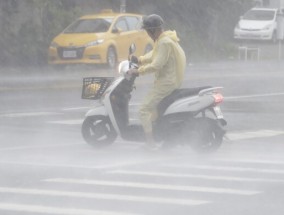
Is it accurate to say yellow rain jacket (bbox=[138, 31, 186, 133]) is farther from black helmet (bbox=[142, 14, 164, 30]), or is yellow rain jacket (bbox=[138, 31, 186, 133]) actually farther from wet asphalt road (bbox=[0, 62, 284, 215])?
wet asphalt road (bbox=[0, 62, 284, 215])

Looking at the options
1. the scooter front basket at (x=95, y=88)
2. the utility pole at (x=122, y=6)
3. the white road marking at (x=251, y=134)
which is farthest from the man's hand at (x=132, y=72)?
the utility pole at (x=122, y=6)

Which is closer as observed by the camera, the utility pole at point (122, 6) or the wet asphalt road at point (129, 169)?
the wet asphalt road at point (129, 169)

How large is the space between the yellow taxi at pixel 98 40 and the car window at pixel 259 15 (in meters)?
19.9

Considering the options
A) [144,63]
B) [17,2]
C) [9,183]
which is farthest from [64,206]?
[17,2]

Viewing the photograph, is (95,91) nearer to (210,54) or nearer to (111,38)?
(111,38)

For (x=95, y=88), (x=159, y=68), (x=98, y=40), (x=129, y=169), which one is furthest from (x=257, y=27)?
(x=129, y=169)

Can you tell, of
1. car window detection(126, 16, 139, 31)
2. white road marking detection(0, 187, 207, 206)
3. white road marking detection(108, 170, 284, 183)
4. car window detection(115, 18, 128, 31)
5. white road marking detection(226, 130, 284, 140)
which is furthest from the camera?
car window detection(126, 16, 139, 31)

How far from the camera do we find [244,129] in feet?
53.7

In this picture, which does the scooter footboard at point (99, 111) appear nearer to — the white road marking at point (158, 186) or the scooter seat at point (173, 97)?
the scooter seat at point (173, 97)

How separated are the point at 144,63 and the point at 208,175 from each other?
266 cm

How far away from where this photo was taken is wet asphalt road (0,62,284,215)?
9.46 meters

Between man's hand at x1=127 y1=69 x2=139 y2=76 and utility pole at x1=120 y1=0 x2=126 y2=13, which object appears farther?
utility pole at x1=120 y1=0 x2=126 y2=13

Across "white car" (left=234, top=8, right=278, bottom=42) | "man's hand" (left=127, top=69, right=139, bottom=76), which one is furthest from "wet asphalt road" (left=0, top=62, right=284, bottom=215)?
"white car" (left=234, top=8, right=278, bottom=42)

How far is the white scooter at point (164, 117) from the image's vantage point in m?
13.2
